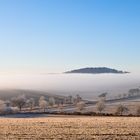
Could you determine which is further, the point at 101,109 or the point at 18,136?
the point at 101,109

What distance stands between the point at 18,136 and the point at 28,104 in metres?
138

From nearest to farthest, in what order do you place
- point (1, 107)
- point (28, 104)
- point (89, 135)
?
point (89, 135) < point (1, 107) < point (28, 104)

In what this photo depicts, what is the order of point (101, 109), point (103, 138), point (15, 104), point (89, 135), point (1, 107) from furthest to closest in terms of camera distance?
point (15, 104), point (101, 109), point (1, 107), point (89, 135), point (103, 138)

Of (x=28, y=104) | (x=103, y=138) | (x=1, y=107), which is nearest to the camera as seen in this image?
(x=103, y=138)

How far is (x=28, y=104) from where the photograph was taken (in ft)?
561

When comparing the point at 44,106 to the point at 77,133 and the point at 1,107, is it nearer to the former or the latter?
the point at 1,107

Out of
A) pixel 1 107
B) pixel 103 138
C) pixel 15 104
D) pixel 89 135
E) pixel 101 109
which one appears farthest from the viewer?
pixel 15 104

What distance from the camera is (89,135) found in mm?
34438

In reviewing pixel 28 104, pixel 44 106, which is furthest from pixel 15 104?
pixel 28 104

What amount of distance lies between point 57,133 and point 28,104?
136 m

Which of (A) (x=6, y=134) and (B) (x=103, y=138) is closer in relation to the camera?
(B) (x=103, y=138)

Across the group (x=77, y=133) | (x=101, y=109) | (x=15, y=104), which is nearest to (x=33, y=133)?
(x=77, y=133)

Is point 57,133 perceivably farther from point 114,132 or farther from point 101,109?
point 101,109

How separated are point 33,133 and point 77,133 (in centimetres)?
407
